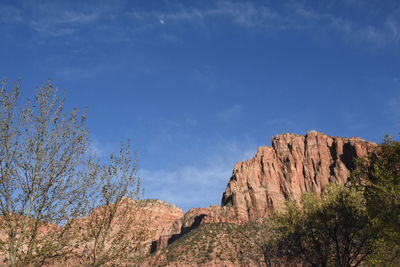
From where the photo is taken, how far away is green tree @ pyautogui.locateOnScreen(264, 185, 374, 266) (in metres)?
35.3

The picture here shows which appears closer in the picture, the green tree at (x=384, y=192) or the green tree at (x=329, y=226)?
the green tree at (x=384, y=192)

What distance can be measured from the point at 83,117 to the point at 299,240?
31.2 meters

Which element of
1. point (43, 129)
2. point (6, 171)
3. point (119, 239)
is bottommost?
point (119, 239)

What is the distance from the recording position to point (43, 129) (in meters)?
16.8

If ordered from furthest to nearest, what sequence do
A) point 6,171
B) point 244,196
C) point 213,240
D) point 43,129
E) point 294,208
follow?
point 244,196, point 213,240, point 294,208, point 43,129, point 6,171

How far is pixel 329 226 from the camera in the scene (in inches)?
1474

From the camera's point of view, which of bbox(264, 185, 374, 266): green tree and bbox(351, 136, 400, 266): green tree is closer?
bbox(351, 136, 400, 266): green tree

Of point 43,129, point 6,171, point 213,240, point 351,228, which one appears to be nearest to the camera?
point 6,171

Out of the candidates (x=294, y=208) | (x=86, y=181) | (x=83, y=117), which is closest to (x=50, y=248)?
(x=86, y=181)

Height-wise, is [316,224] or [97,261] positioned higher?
[316,224]

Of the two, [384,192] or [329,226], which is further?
[329,226]

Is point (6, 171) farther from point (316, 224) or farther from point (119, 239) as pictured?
point (316, 224)

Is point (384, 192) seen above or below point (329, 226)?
below

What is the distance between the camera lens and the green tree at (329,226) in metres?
35.3
